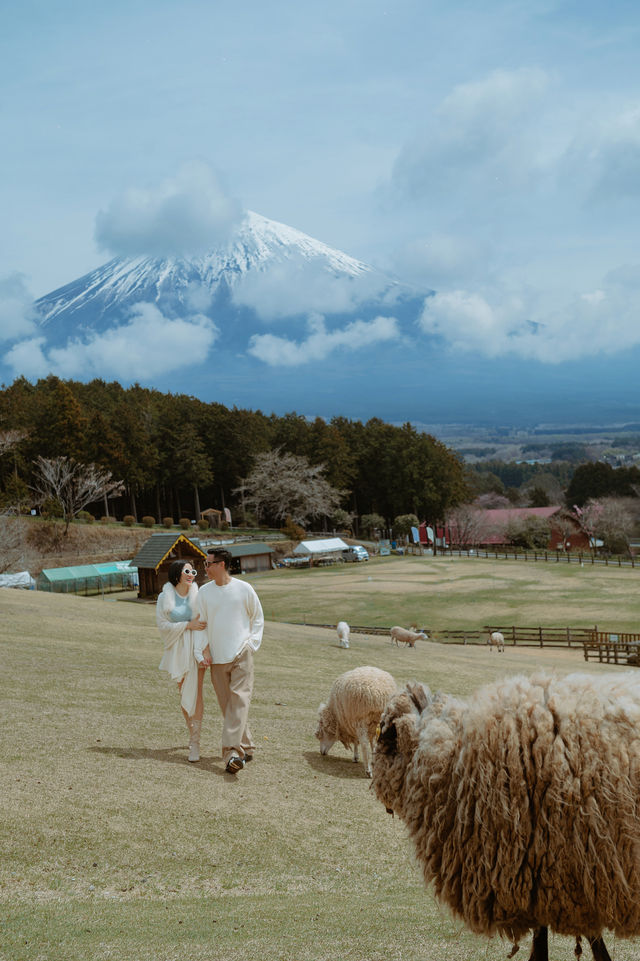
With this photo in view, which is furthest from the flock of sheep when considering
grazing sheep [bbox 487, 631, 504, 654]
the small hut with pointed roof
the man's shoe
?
the small hut with pointed roof

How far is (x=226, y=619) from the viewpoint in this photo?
888 centimetres

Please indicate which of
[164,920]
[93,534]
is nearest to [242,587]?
[164,920]

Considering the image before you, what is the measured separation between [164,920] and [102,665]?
10296 millimetres

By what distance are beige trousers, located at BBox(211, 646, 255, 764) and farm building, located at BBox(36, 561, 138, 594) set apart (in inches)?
1750

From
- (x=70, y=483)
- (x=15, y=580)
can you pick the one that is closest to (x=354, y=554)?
(x=70, y=483)

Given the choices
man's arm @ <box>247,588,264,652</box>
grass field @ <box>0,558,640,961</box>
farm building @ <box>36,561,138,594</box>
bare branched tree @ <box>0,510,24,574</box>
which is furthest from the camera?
farm building @ <box>36,561,138,594</box>

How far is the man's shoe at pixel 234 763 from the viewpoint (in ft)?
29.2

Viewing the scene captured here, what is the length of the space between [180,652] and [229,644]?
2.40 ft

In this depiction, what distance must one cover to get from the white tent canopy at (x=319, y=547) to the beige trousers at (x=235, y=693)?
206 feet

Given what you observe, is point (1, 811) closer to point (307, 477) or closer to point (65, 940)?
point (65, 940)

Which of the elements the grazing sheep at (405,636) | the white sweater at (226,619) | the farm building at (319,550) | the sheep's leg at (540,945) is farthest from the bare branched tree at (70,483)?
the sheep's leg at (540,945)

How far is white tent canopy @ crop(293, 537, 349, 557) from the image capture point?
72.0 meters

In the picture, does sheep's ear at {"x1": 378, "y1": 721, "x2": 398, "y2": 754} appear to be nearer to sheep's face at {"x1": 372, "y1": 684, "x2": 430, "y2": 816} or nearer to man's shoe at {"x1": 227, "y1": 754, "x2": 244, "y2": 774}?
sheep's face at {"x1": 372, "y1": 684, "x2": 430, "y2": 816}

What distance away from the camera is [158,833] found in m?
7.34
